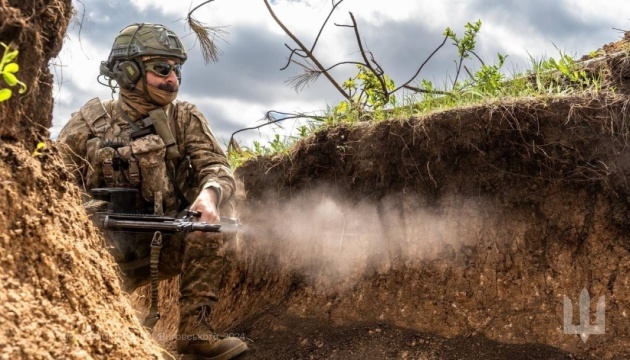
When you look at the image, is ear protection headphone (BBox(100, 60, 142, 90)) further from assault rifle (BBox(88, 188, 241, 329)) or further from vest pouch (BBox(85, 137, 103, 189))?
assault rifle (BBox(88, 188, 241, 329))

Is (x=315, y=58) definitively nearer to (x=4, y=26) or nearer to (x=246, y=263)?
(x=246, y=263)

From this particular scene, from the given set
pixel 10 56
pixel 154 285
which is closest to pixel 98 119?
pixel 154 285

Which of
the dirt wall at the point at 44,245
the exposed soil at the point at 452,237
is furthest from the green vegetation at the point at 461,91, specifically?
the dirt wall at the point at 44,245

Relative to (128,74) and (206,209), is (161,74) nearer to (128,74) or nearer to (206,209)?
(128,74)

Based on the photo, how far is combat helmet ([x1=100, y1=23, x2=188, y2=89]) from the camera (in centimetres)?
554

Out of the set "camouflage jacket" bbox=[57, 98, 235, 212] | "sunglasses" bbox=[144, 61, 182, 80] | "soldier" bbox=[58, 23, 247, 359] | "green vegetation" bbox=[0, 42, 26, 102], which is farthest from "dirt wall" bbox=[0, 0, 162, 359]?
"sunglasses" bbox=[144, 61, 182, 80]

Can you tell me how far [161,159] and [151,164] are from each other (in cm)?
10

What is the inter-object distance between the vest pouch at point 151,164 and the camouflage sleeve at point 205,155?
11.1 inches

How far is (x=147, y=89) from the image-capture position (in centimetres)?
552

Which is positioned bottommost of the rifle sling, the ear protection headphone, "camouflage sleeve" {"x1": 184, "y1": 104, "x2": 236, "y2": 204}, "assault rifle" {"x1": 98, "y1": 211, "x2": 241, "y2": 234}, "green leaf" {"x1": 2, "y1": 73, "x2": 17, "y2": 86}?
the rifle sling

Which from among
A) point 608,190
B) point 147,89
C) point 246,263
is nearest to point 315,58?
point 246,263

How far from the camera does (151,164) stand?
535 centimetres

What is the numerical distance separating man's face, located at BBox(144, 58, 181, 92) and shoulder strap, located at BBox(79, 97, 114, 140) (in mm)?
440

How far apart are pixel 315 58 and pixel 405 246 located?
3158mm
